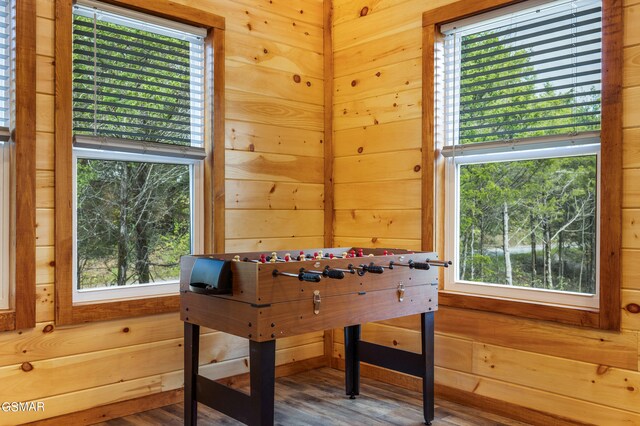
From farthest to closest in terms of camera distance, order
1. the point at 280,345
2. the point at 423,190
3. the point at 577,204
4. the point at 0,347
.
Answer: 1. the point at 280,345
2. the point at 423,190
3. the point at 577,204
4. the point at 0,347

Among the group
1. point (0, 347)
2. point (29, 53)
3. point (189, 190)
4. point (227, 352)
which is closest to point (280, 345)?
point (227, 352)

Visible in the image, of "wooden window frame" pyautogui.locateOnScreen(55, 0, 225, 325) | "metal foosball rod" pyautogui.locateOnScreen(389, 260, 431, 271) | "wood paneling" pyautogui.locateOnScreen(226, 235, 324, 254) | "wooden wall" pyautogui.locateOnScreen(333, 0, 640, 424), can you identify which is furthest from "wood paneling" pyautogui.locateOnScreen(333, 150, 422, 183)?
"wooden window frame" pyautogui.locateOnScreen(55, 0, 225, 325)

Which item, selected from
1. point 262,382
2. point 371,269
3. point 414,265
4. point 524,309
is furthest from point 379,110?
point 262,382

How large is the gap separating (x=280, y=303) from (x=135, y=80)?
161 cm

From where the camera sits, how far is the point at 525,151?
2955 mm

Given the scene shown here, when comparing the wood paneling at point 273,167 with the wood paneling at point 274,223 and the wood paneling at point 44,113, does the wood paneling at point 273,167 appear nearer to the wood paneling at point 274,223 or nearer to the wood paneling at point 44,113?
the wood paneling at point 274,223

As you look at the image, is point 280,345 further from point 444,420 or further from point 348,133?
point 348,133

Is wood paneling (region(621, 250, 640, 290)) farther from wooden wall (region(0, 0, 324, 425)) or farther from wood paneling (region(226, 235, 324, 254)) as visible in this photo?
wooden wall (region(0, 0, 324, 425))

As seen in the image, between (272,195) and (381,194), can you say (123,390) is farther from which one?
(381,194)

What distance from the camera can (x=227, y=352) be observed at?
3373 mm

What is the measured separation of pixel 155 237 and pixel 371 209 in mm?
1420

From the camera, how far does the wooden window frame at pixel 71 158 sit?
106 inches

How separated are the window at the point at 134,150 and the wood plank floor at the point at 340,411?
699 millimetres

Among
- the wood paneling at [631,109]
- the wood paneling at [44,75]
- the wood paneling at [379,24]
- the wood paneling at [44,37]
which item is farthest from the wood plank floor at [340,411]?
the wood paneling at [379,24]
